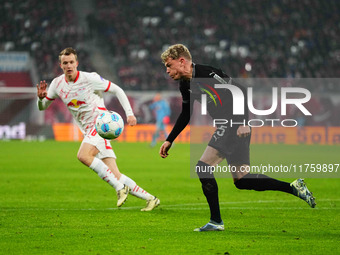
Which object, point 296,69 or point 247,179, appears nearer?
point 247,179

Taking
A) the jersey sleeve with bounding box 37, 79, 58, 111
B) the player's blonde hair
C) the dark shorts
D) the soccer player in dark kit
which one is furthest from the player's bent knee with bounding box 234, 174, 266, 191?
the jersey sleeve with bounding box 37, 79, 58, 111

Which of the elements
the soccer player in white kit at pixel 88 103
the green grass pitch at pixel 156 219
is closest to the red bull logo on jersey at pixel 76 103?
the soccer player in white kit at pixel 88 103

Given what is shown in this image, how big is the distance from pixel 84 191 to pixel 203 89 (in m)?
5.41

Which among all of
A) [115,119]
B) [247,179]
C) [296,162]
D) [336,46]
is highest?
[336,46]

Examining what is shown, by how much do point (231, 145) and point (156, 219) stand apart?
66.9 inches

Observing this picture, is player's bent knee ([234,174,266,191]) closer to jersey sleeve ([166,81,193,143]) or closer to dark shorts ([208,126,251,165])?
dark shorts ([208,126,251,165])

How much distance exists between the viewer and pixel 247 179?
23.3 feet

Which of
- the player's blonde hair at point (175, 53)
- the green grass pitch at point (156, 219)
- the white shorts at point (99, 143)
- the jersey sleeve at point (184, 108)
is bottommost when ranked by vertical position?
the green grass pitch at point (156, 219)

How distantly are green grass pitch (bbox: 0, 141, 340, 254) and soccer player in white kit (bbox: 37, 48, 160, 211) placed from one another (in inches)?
19.3

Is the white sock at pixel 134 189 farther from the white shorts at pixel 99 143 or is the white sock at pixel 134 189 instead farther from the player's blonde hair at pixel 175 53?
the player's blonde hair at pixel 175 53

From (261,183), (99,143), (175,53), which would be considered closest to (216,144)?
(261,183)

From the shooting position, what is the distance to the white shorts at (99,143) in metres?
8.95

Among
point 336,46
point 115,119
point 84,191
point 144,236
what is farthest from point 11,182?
point 336,46

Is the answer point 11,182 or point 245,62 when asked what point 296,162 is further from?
point 245,62
